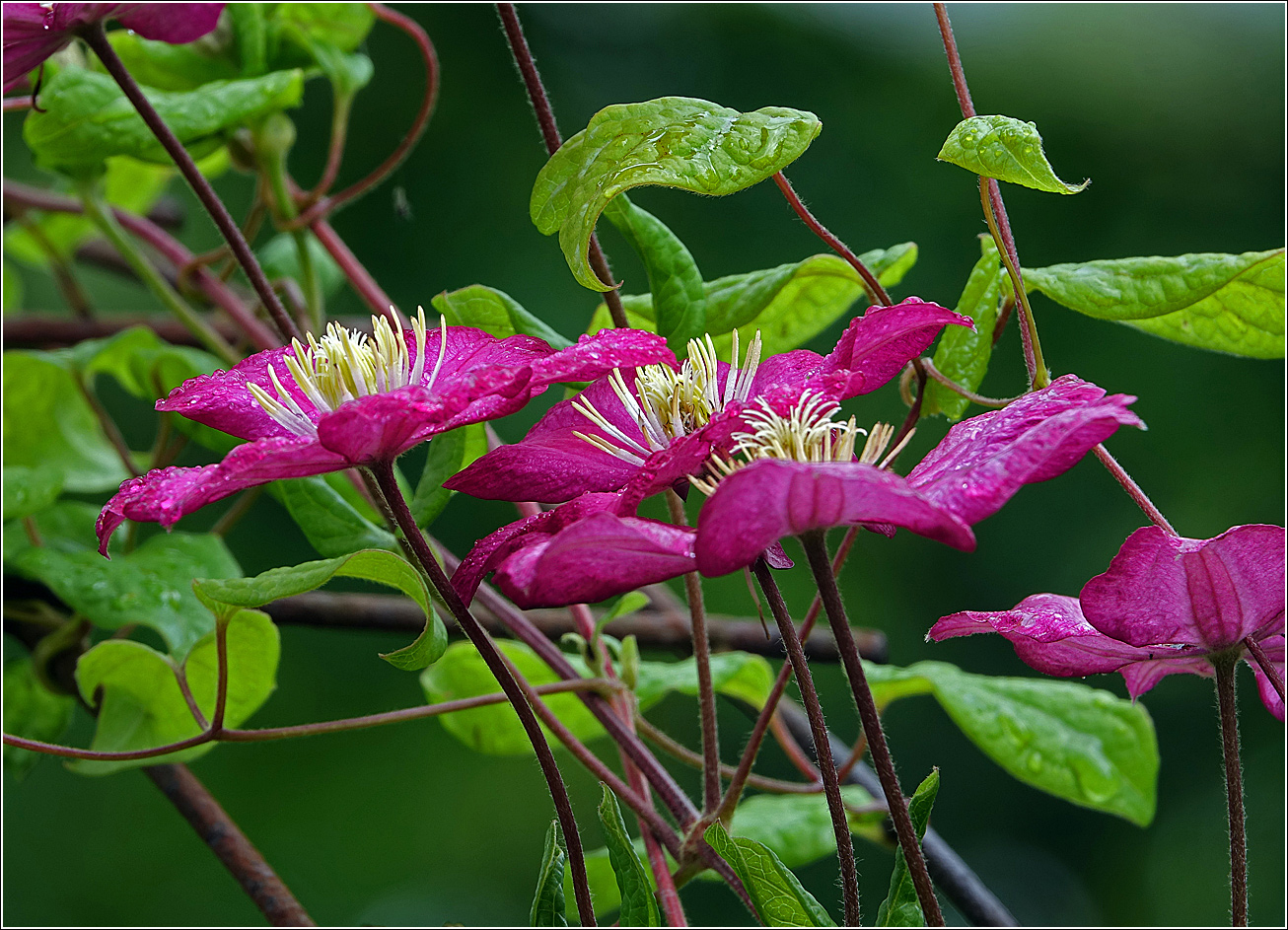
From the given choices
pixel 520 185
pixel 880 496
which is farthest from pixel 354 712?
pixel 880 496

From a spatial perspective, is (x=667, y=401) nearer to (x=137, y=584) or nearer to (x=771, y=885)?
(x=771, y=885)

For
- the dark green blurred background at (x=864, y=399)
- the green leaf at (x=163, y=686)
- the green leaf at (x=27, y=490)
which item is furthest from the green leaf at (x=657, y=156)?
the dark green blurred background at (x=864, y=399)

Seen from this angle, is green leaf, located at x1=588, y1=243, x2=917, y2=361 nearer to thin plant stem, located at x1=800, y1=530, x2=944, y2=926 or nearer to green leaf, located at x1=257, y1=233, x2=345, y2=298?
thin plant stem, located at x1=800, y1=530, x2=944, y2=926

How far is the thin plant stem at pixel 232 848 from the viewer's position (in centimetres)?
29

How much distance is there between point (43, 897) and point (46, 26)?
1.18 m

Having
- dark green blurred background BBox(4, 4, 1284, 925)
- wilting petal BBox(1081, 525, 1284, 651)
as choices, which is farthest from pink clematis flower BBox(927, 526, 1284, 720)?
dark green blurred background BBox(4, 4, 1284, 925)

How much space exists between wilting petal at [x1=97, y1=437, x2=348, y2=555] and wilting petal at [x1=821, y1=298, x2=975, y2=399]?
8 cm

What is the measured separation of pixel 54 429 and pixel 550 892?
379mm

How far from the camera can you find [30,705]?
392 mm

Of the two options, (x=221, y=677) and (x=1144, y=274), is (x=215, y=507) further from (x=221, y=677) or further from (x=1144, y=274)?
(x=1144, y=274)

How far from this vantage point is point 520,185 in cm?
130

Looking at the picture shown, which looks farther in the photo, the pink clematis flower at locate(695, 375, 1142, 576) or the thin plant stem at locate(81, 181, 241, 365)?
the thin plant stem at locate(81, 181, 241, 365)

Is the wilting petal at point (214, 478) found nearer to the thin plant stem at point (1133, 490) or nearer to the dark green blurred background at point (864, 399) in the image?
the thin plant stem at point (1133, 490)

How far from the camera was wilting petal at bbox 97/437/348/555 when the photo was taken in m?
0.15
